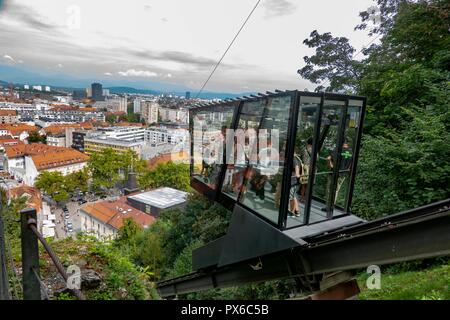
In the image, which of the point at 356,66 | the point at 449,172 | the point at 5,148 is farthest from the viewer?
the point at 5,148

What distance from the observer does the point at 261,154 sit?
420 cm

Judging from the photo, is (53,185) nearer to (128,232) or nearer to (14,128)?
(128,232)

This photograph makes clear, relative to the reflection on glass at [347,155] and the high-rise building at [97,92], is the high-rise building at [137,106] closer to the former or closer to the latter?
the high-rise building at [97,92]

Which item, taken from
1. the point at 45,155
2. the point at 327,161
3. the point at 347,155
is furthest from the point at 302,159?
the point at 45,155

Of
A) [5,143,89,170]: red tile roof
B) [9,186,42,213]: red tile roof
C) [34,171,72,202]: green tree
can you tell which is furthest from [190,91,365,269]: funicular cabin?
[5,143,89,170]: red tile roof

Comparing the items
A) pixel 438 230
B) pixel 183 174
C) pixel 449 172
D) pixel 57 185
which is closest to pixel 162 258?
pixel 449 172

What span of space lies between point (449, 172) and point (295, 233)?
3.94m

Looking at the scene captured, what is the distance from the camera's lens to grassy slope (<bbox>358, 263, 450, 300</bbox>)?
3.72 m

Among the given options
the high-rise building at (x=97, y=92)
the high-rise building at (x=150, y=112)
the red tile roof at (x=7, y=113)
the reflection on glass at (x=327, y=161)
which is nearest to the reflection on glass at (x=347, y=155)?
the reflection on glass at (x=327, y=161)

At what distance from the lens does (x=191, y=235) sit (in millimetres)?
17766

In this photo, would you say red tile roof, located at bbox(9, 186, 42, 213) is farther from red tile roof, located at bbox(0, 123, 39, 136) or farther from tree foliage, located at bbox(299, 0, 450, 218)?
red tile roof, located at bbox(0, 123, 39, 136)

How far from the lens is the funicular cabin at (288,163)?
12.4 ft

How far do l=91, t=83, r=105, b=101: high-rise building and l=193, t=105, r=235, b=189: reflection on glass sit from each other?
19030 centimetres

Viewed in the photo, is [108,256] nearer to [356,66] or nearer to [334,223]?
[334,223]
